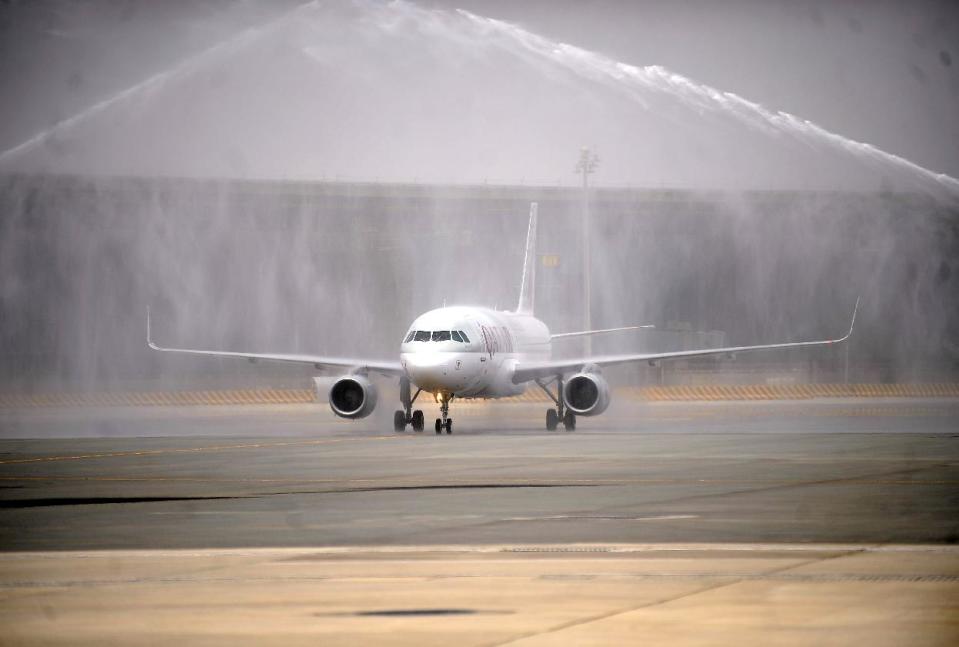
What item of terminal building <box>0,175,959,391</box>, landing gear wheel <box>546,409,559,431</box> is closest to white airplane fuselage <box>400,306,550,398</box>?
landing gear wheel <box>546,409,559,431</box>

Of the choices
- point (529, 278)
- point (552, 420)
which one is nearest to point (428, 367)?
point (552, 420)

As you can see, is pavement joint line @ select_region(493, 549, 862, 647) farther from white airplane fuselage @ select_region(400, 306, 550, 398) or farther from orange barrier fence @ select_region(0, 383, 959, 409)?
orange barrier fence @ select_region(0, 383, 959, 409)

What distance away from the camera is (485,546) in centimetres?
1842

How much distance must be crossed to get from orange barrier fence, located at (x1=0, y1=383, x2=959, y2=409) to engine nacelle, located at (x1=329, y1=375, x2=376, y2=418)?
33739mm

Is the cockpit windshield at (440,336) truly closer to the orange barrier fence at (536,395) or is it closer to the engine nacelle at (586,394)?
the engine nacelle at (586,394)

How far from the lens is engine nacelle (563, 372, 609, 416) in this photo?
2215 inches

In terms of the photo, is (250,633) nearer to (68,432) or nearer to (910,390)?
(68,432)

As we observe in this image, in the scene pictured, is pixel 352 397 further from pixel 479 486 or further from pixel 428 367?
pixel 479 486

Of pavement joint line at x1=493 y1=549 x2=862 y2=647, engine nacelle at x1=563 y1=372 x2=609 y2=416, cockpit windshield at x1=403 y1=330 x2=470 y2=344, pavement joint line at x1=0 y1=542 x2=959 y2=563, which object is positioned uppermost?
cockpit windshield at x1=403 y1=330 x2=470 y2=344

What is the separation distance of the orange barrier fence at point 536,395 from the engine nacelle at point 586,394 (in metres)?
31.8

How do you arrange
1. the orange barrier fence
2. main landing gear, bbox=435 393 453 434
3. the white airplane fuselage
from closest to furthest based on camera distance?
main landing gear, bbox=435 393 453 434 → the white airplane fuselage → the orange barrier fence

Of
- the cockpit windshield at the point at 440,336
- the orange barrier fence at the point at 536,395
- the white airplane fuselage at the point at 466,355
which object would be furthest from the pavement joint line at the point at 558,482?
the orange barrier fence at the point at 536,395

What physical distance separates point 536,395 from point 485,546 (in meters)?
82.1

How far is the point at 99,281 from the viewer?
106938 millimetres
